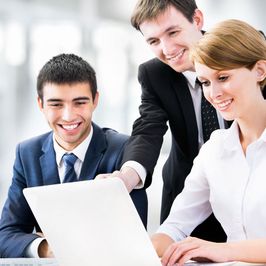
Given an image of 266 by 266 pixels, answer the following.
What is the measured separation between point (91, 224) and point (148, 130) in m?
1.00

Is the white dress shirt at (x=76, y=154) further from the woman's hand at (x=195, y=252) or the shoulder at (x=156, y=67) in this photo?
the woman's hand at (x=195, y=252)

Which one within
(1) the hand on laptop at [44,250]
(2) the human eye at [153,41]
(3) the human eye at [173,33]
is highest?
(3) the human eye at [173,33]

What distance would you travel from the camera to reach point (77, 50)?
13.6ft

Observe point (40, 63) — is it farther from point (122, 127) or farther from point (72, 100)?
point (72, 100)

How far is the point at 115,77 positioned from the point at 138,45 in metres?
0.28

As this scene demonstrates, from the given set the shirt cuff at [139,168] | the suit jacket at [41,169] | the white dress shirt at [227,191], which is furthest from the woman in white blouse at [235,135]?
the suit jacket at [41,169]

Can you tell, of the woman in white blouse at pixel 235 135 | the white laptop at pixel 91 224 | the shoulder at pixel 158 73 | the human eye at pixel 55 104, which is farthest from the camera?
the shoulder at pixel 158 73

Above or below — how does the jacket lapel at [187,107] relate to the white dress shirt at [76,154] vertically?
above

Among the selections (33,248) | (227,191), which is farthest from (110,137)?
(227,191)

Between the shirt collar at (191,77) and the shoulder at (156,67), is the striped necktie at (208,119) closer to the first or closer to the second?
the shirt collar at (191,77)

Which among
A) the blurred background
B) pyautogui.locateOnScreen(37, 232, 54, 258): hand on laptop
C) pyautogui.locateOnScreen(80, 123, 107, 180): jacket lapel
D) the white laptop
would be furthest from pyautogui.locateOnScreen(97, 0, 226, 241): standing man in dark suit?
the blurred background

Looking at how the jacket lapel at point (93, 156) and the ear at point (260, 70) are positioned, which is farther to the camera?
the jacket lapel at point (93, 156)

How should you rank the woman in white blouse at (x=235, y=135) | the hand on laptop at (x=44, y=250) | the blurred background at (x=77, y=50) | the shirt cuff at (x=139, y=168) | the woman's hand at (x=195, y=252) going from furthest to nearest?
the blurred background at (x=77, y=50) < the shirt cuff at (x=139, y=168) < the hand on laptop at (x=44, y=250) < the woman in white blouse at (x=235, y=135) < the woman's hand at (x=195, y=252)

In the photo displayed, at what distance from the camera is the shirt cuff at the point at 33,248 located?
1.97 m
